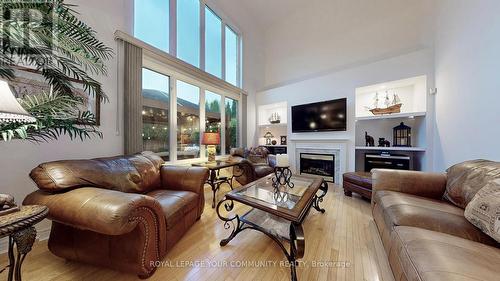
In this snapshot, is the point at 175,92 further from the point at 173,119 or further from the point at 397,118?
the point at 397,118

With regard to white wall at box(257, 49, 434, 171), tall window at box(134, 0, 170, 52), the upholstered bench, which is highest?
tall window at box(134, 0, 170, 52)

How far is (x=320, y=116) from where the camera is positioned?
4062mm

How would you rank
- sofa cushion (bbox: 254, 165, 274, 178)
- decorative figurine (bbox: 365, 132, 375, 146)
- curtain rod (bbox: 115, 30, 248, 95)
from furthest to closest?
decorative figurine (bbox: 365, 132, 375, 146) < sofa cushion (bbox: 254, 165, 274, 178) < curtain rod (bbox: 115, 30, 248, 95)

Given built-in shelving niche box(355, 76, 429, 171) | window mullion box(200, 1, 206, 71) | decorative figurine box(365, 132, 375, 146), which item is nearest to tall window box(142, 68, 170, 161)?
window mullion box(200, 1, 206, 71)

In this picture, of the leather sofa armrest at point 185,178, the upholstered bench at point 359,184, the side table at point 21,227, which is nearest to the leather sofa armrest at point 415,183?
the upholstered bench at point 359,184

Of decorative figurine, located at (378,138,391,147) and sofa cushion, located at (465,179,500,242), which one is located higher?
decorative figurine, located at (378,138,391,147)

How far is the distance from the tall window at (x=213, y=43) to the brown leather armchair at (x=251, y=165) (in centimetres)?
198

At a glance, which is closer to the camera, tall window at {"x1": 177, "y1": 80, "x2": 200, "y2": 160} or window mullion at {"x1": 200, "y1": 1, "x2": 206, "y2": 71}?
tall window at {"x1": 177, "y1": 80, "x2": 200, "y2": 160}

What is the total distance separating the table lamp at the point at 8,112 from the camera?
810mm

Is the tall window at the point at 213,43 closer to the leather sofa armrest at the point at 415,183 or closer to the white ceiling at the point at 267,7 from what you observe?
the white ceiling at the point at 267,7

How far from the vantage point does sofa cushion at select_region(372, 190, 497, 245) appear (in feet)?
3.55

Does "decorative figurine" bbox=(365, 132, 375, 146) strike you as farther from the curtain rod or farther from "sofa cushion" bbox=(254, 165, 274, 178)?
the curtain rod

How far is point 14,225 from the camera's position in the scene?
2.56ft

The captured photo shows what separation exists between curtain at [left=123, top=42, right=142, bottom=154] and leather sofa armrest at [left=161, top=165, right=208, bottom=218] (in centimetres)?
68
